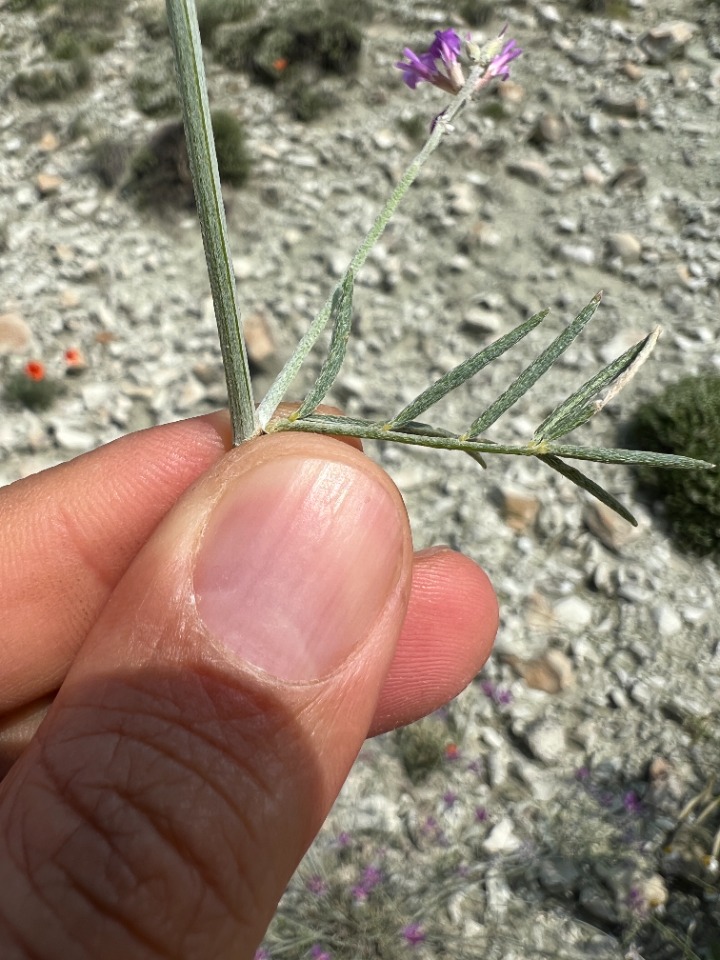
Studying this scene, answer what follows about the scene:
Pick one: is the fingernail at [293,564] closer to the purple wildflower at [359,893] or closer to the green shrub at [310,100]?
the purple wildflower at [359,893]

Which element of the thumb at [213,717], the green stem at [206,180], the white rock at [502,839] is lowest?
the white rock at [502,839]

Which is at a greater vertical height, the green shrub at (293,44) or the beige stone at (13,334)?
the green shrub at (293,44)

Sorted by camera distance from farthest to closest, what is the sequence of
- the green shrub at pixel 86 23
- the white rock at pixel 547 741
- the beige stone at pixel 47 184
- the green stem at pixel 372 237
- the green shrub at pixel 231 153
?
the green shrub at pixel 86 23, the beige stone at pixel 47 184, the green shrub at pixel 231 153, the white rock at pixel 547 741, the green stem at pixel 372 237

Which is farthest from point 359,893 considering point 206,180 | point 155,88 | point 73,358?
point 155,88

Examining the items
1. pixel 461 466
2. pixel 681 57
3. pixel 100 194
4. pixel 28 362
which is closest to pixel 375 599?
pixel 461 466

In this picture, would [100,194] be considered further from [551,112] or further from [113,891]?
[113,891]

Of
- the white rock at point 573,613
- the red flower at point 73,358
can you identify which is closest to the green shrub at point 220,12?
the red flower at point 73,358

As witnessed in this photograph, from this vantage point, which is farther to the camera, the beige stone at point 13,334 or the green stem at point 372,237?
the beige stone at point 13,334

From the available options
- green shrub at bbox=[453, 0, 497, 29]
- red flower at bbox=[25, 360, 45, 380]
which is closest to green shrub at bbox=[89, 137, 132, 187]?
red flower at bbox=[25, 360, 45, 380]
